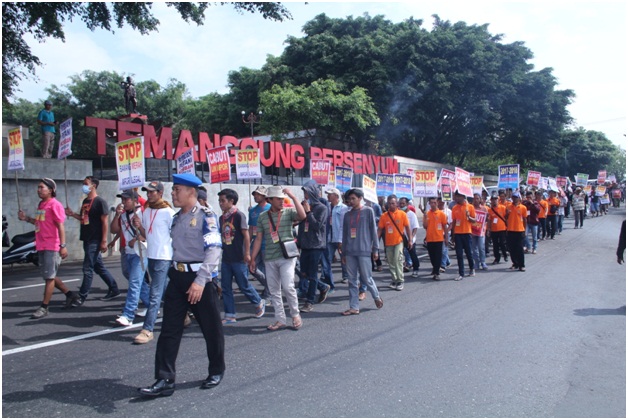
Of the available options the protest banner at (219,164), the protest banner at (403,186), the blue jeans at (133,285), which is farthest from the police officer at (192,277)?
the protest banner at (403,186)

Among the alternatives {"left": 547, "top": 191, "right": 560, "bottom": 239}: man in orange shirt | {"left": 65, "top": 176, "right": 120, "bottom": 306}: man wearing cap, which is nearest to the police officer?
{"left": 65, "top": 176, "right": 120, "bottom": 306}: man wearing cap

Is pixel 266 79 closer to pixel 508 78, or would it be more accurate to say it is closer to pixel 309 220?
pixel 508 78

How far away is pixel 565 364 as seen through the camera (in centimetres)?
479

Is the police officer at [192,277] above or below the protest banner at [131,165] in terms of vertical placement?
below

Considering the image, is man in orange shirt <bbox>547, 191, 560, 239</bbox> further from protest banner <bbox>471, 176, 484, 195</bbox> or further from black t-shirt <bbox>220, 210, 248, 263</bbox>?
black t-shirt <bbox>220, 210, 248, 263</bbox>

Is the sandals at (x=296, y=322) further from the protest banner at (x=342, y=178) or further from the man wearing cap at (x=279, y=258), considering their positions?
the protest banner at (x=342, y=178)

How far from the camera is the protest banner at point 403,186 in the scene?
12891 mm

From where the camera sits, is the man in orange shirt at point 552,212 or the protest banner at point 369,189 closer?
the protest banner at point 369,189

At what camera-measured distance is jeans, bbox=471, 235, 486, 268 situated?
11.1 meters

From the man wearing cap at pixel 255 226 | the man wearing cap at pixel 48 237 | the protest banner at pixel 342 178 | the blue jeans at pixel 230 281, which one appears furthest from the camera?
the protest banner at pixel 342 178

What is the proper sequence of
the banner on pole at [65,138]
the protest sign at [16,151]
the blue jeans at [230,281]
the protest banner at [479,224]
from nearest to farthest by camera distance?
1. the blue jeans at [230,281]
2. the protest sign at [16,151]
3. the banner on pole at [65,138]
4. the protest banner at [479,224]

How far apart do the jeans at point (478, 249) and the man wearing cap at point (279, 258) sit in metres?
6.05

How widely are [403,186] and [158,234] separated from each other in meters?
8.49

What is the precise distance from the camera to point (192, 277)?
4168 millimetres
